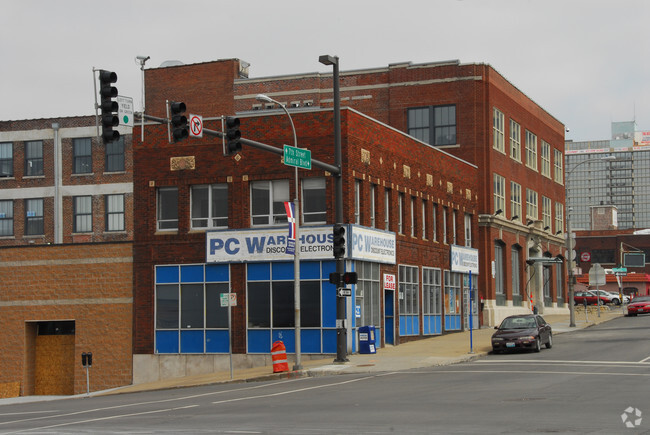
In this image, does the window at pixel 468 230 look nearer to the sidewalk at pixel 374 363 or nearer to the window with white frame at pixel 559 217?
the sidewalk at pixel 374 363

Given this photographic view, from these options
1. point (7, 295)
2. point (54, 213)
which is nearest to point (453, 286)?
point (7, 295)

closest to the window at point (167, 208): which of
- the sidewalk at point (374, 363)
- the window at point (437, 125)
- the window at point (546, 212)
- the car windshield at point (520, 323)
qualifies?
the sidewalk at point (374, 363)

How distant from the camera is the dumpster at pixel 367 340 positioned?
36.6 m

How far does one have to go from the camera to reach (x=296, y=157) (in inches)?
1188

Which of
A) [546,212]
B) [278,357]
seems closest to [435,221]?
[278,357]

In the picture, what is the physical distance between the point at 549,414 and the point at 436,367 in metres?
14.4

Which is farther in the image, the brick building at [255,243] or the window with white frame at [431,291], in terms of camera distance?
the window with white frame at [431,291]

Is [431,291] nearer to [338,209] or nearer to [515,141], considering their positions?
[338,209]

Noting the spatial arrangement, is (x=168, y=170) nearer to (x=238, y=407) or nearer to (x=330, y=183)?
(x=330, y=183)

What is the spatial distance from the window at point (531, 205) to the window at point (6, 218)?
3622 centimetres

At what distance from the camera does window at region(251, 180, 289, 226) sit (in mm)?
38688

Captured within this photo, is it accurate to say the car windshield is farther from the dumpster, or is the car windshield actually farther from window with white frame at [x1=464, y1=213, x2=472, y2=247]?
window with white frame at [x1=464, y1=213, x2=472, y2=247]

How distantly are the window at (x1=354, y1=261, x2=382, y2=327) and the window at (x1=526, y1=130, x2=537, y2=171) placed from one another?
30.0 m

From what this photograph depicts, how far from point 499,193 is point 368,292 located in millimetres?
22679
